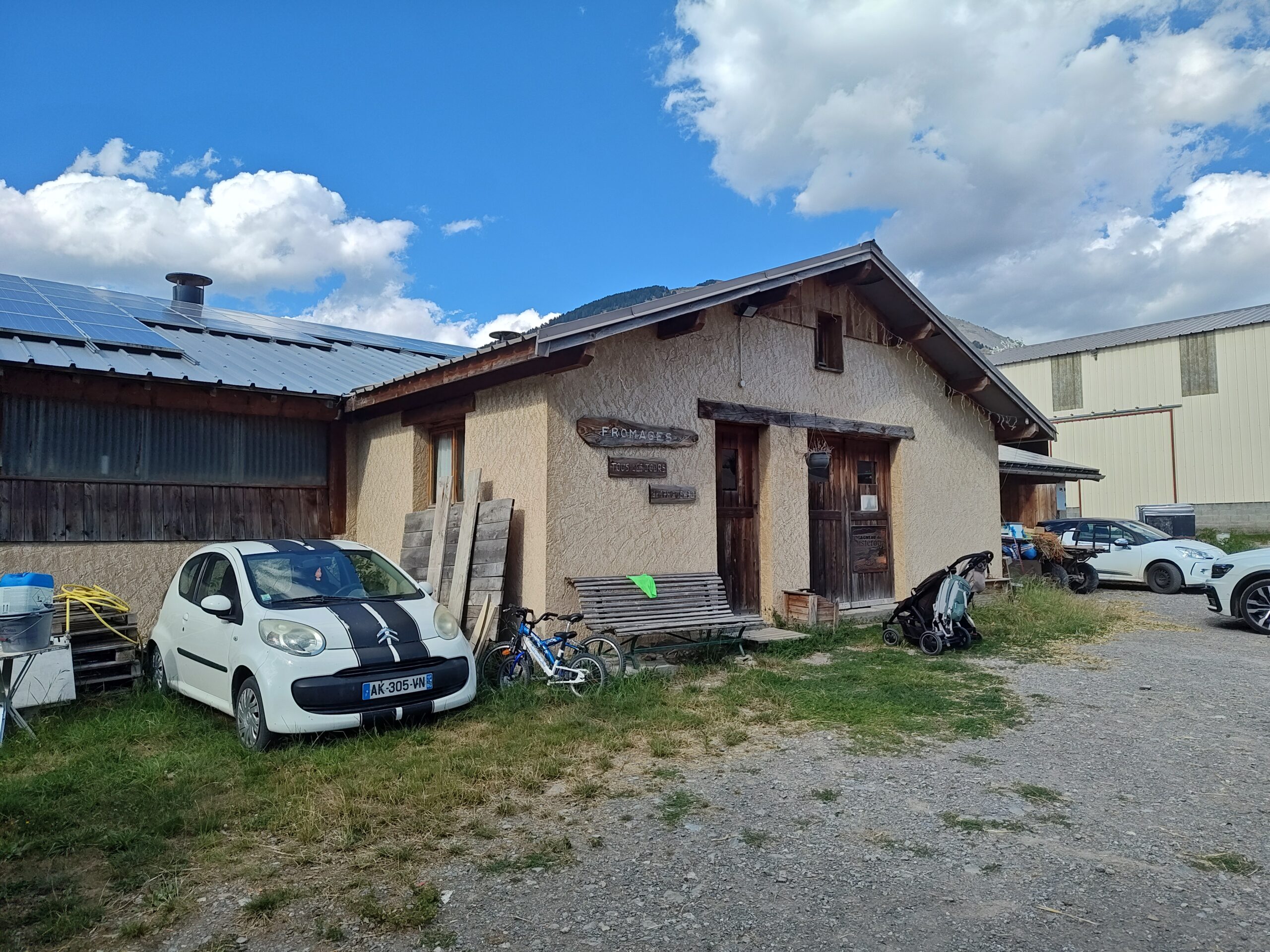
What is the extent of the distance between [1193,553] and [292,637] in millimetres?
15967

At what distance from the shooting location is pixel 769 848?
412 cm

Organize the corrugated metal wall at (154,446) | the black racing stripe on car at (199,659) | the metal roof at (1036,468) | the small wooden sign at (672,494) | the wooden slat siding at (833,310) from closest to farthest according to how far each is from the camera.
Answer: the black racing stripe on car at (199,659) < the corrugated metal wall at (154,446) < the small wooden sign at (672,494) < the wooden slat siding at (833,310) < the metal roof at (1036,468)

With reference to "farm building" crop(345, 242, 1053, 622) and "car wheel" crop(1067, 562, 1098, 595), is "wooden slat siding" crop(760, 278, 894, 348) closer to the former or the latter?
"farm building" crop(345, 242, 1053, 622)

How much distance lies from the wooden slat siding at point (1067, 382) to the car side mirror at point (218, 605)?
104ft

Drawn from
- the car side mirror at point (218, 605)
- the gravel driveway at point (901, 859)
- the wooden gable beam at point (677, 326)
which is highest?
the wooden gable beam at point (677, 326)

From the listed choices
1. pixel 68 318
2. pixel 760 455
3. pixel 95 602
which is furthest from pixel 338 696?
pixel 68 318

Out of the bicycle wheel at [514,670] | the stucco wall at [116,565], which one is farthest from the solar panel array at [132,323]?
the bicycle wheel at [514,670]

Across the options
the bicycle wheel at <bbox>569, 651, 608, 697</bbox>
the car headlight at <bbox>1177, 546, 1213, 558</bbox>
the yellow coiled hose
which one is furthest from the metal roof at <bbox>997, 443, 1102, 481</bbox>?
the yellow coiled hose

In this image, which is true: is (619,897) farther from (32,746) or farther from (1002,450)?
(1002,450)

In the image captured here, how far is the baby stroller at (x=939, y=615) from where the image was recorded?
9.15m

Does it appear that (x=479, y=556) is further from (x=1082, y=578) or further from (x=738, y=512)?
(x=1082, y=578)

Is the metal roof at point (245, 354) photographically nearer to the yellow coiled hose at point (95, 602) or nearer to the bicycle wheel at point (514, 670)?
the yellow coiled hose at point (95, 602)

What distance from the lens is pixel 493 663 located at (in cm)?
761

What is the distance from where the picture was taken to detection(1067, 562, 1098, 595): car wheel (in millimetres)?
16094
